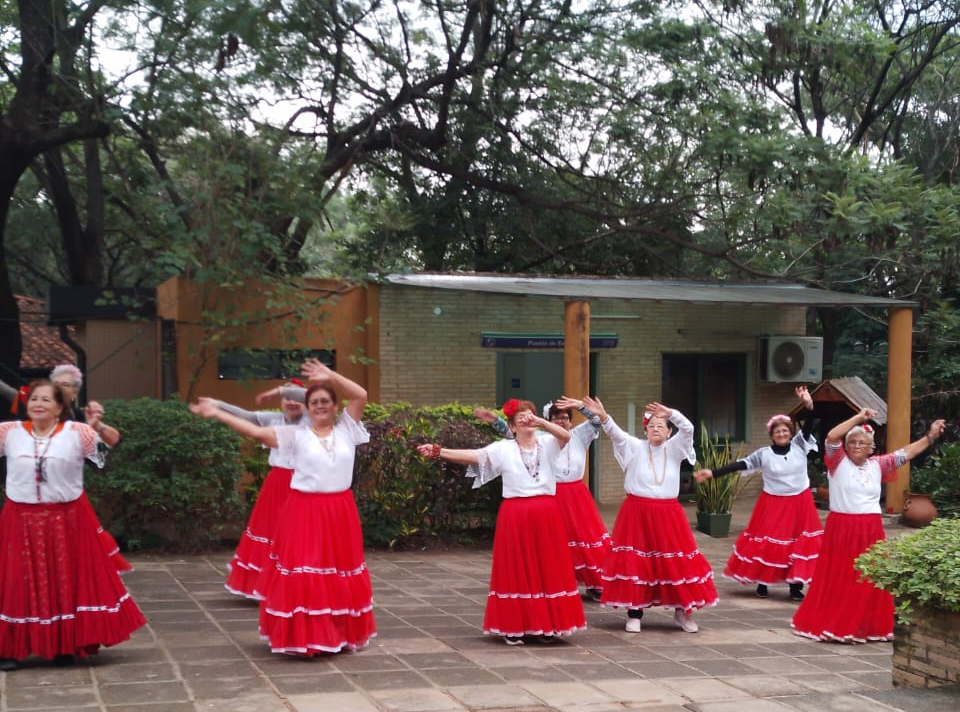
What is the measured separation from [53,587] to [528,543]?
321 cm

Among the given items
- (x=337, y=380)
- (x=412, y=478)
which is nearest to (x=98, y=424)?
(x=337, y=380)

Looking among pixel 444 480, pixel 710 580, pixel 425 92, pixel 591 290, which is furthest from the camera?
pixel 425 92

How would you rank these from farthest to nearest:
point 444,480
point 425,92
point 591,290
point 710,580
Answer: point 425,92 < point 591,290 < point 444,480 < point 710,580

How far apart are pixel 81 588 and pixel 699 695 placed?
150 inches

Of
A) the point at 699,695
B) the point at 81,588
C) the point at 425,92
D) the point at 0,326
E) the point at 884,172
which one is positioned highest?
the point at 425,92

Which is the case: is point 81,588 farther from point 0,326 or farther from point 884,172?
point 884,172

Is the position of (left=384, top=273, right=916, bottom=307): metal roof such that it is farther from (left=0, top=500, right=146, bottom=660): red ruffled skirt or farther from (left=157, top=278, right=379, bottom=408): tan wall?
(left=0, top=500, right=146, bottom=660): red ruffled skirt

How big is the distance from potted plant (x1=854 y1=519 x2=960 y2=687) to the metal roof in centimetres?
711

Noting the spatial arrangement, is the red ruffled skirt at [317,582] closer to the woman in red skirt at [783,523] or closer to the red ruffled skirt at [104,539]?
the red ruffled skirt at [104,539]

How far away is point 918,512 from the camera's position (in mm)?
15438

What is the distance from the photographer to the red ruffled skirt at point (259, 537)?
9.12 metres

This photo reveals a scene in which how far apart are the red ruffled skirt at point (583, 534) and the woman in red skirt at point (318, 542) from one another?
279cm

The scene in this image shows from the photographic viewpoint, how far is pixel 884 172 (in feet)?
51.8

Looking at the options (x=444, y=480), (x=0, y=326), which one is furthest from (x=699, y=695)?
(x=0, y=326)
